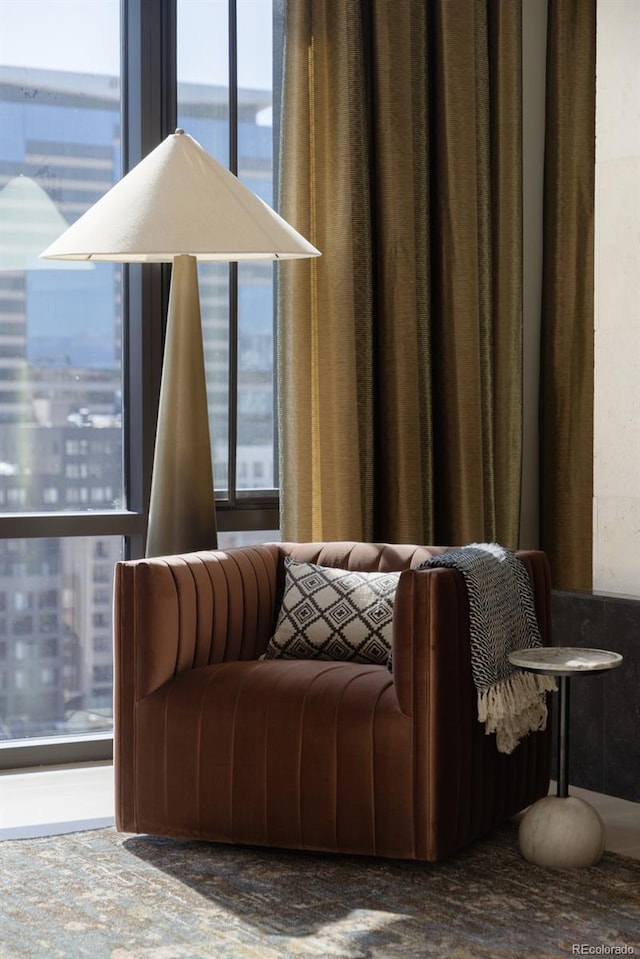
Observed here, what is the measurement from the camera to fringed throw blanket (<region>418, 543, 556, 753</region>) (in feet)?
9.55

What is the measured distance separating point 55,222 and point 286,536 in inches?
47.3

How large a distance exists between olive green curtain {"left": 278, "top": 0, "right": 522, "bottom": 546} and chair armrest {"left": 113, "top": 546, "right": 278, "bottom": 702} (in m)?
0.78

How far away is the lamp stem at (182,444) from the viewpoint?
3.34m

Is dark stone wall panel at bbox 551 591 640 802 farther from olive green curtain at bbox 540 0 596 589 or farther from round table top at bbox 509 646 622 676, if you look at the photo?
olive green curtain at bbox 540 0 596 589

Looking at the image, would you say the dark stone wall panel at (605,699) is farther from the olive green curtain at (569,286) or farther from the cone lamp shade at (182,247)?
the cone lamp shade at (182,247)

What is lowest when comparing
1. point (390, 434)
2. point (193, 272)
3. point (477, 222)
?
point (390, 434)

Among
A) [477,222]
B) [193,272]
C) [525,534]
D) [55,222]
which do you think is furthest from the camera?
[525,534]

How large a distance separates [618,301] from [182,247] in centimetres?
130

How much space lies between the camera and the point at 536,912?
2.57 m

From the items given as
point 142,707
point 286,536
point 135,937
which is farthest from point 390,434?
point 135,937

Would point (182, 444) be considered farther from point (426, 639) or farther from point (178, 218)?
point (426, 639)

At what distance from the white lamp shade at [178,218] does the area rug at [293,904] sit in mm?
1435

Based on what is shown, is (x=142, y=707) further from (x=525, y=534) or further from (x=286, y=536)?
(x=525, y=534)

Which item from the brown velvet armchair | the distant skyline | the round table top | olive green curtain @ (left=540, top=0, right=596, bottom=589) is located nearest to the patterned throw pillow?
the brown velvet armchair
